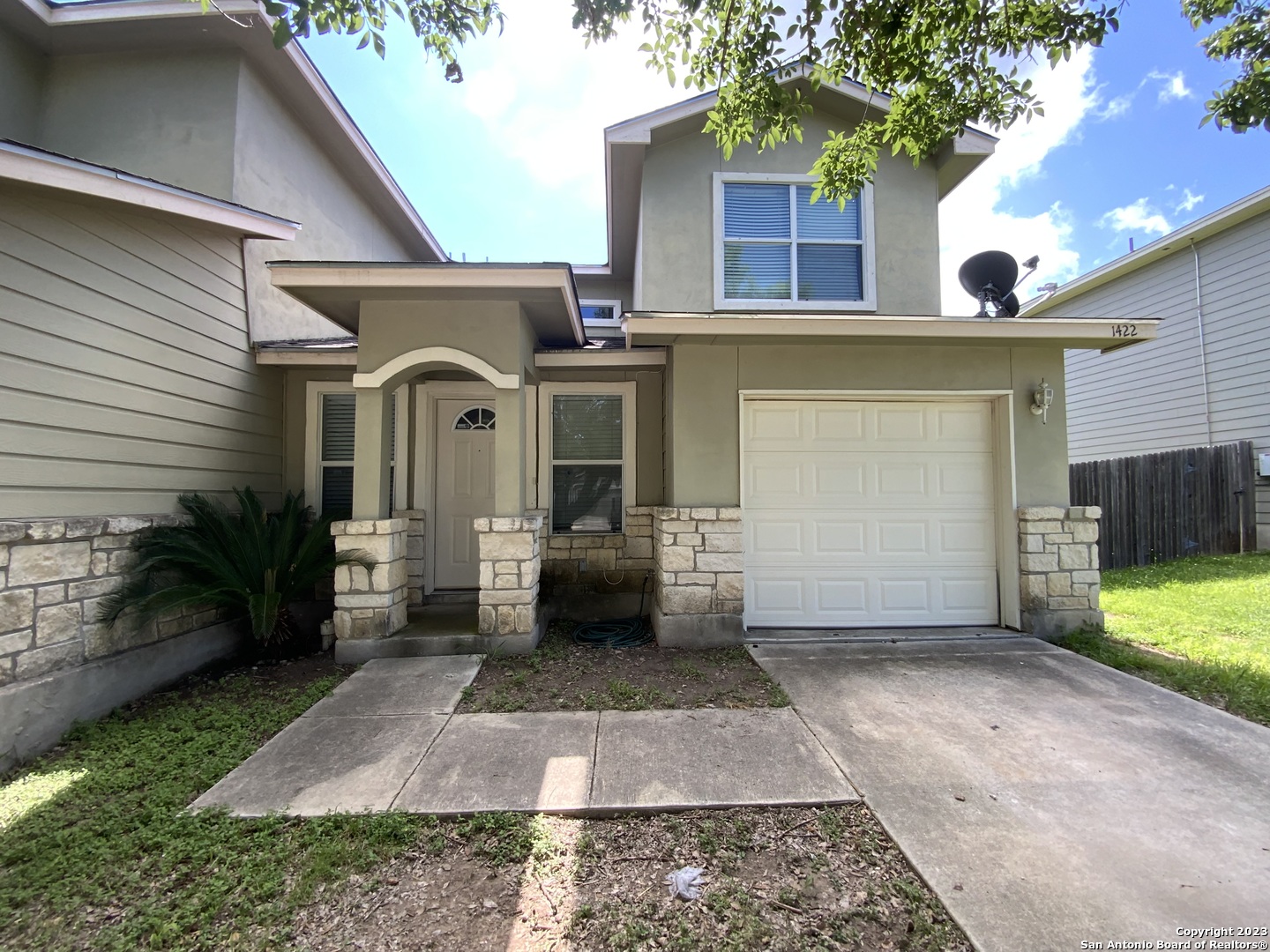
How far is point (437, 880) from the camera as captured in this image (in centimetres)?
209

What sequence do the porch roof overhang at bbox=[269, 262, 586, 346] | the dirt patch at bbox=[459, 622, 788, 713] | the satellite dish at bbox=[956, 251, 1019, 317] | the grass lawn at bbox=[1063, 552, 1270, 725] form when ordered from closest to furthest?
1. the dirt patch at bbox=[459, 622, 788, 713]
2. the grass lawn at bbox=[1063, 552, 1270, 725]
3. the porch roof overhang at bbox=[269, 262, 586, 346]
4. the satellite dish at bbox=[956, 251, 1019, 317]

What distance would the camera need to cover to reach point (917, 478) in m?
5.32

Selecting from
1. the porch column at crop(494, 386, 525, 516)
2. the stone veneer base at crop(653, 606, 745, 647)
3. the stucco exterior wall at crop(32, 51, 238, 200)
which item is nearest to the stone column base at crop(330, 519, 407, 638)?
the porch column at crop(494, 386, 525, 516)

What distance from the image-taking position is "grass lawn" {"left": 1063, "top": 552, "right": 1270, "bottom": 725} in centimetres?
381

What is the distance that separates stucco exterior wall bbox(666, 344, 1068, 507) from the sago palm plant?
10.2ft

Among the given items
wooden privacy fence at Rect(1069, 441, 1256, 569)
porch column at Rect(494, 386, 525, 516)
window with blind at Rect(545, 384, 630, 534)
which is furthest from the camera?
wooden privacy fence at Rect(1069, 441, 1256, 569)

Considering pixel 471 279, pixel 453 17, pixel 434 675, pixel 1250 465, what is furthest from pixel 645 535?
pixel 1250 465

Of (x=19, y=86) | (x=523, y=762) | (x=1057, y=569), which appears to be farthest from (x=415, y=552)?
(x=1057, y=569)

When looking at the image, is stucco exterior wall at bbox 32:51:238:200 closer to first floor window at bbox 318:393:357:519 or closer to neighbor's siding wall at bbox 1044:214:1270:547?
first floor window at bbox 318:393:357:519

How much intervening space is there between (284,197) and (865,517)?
7571 millimetres

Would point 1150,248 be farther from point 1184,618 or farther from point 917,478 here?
point 917,478

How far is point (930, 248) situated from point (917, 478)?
112 inches

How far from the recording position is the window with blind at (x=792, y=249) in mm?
6078

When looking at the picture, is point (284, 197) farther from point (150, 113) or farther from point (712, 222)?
point (712, 222)
